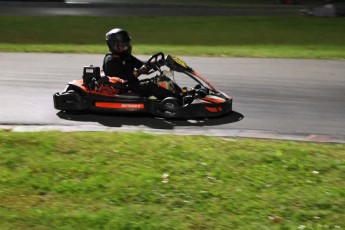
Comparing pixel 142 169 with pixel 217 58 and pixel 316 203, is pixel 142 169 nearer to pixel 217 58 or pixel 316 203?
pixel 316 203

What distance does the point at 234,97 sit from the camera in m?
10.9

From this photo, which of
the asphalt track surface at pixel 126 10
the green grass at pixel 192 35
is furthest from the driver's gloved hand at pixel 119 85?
the asphalt track surface at pixel 126 10

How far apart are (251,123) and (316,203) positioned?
10.7ft

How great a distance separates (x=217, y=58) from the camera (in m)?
14.8

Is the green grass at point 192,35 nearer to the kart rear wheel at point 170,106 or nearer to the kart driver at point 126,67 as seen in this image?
the kart driver at point 126,67

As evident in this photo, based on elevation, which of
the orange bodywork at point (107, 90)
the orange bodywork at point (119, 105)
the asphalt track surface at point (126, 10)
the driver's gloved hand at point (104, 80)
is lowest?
the orange bodywork at point (119, 105)

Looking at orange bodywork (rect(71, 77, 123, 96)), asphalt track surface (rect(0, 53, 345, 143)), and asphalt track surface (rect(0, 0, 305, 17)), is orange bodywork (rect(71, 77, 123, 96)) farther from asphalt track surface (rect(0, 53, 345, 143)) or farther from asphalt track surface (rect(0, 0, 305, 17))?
asphalt track surface (rect(0, 0, 305, 17))

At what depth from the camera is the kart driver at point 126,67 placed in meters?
9.24

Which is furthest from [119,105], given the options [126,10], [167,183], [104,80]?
[126,10]

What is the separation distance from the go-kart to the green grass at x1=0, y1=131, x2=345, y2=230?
1133mm

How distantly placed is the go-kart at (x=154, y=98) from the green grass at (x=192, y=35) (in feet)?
20.2

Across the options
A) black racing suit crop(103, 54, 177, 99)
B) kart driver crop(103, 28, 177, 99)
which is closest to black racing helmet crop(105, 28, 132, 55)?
kart driver crop(103, 28, 177, 99)

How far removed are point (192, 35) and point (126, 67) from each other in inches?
402

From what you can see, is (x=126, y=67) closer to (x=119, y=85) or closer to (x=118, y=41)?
(x=119, y=85)
